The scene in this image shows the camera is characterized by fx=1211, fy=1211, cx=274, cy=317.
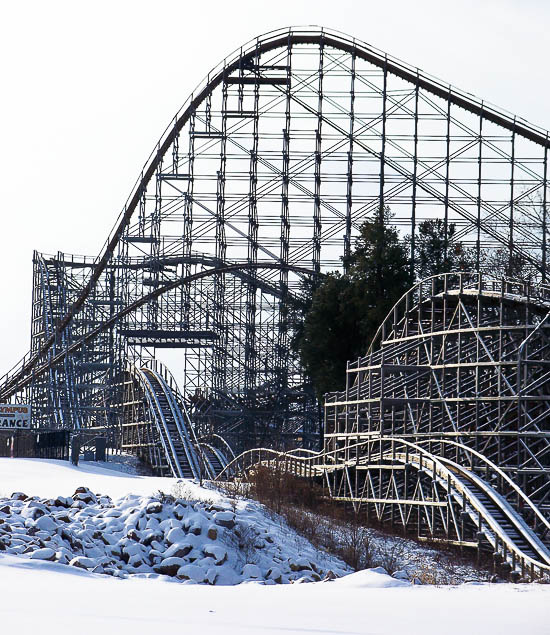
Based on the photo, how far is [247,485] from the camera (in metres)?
25.0

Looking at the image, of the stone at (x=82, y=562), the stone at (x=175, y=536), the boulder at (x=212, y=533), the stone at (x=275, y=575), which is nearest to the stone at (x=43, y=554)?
the stone at (x=82, y=562)

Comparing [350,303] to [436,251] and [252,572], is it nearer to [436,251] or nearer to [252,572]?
[436,251]

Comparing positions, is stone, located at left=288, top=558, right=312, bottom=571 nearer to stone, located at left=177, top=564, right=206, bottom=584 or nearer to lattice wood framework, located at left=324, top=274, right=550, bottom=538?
stone, located at left=177, top=564, right=206, bottom=584

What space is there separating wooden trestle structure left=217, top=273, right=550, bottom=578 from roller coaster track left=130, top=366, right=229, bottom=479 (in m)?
4.63

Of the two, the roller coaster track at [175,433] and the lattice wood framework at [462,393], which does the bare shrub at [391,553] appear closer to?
the lattice wood framework at [462,393]

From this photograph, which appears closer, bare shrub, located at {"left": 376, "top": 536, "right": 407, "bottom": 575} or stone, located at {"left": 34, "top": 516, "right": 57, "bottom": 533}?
stone, located at {"left": 34, "top": 516, "right": 57, "bottom": 533}

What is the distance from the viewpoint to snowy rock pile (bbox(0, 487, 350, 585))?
1534 centimetres

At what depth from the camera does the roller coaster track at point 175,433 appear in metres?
34.8

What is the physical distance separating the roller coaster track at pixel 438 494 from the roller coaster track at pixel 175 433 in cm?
342

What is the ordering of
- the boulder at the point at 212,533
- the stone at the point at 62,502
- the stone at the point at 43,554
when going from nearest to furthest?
1. the stone at the point at 43,554
2. the boulder at the point at 212,533
3. the stone at the point at 62,502

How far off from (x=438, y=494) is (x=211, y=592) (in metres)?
12.5

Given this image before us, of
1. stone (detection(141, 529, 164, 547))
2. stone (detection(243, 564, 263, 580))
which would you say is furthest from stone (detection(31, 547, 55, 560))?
stone (detection(243, 564, 263, 580))

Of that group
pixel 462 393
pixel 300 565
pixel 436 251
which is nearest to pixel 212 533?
pixel 300 565

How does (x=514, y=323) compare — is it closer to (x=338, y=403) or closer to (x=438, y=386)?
(x=438, y=386)
